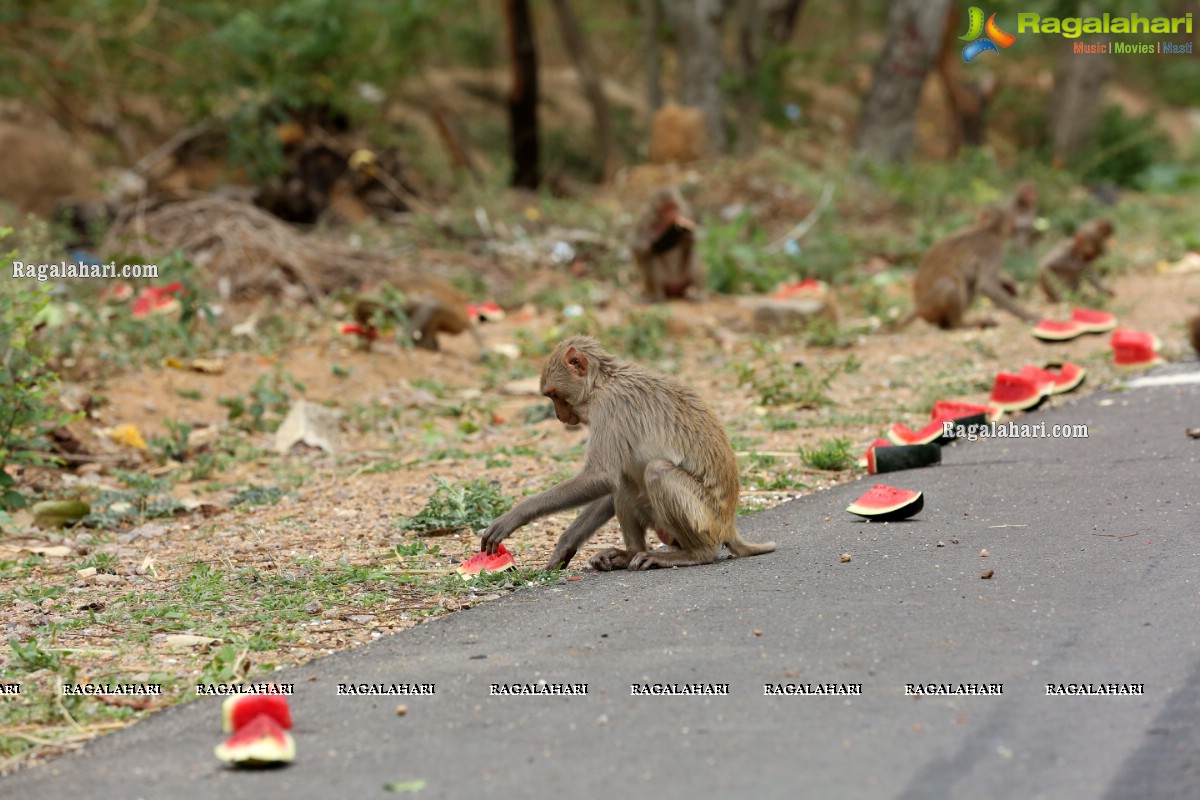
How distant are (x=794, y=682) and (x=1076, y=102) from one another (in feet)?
78.6

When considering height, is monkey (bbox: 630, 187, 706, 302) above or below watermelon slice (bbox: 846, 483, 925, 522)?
above

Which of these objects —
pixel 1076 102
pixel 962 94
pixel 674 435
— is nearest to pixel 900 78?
pixel 962 94

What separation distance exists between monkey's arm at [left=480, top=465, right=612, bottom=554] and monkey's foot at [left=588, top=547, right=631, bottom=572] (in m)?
0.34

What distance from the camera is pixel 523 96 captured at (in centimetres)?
2128

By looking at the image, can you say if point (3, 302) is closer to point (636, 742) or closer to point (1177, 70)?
point (636, 742)

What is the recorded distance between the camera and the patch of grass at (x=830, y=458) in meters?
7.88

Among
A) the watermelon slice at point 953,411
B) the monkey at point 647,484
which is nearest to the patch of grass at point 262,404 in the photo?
the monkey at point 647,484

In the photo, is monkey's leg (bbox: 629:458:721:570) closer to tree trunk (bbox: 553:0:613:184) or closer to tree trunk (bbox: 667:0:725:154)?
tree trunk (bbox: 667:0:725:154)

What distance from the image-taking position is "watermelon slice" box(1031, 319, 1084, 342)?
11195mm

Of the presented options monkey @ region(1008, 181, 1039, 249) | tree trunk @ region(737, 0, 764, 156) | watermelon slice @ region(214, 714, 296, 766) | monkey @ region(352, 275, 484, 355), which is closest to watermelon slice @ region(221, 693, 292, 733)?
watermelon slice @ region(214, 714, 296, 766)

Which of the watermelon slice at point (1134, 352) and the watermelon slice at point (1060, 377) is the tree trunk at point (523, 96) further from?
the watermelon slice at point (1060, 377)

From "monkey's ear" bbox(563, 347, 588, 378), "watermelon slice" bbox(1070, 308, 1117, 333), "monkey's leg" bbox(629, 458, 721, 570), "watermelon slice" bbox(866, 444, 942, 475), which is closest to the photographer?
"monkey's leg" bbox(629, 458, 721, 570)

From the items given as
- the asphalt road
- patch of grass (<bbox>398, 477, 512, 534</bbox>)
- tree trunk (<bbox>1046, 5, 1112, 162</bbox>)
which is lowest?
the asphalt road

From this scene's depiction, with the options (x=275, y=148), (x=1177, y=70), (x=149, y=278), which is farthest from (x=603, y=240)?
(x=1177, y=70)
